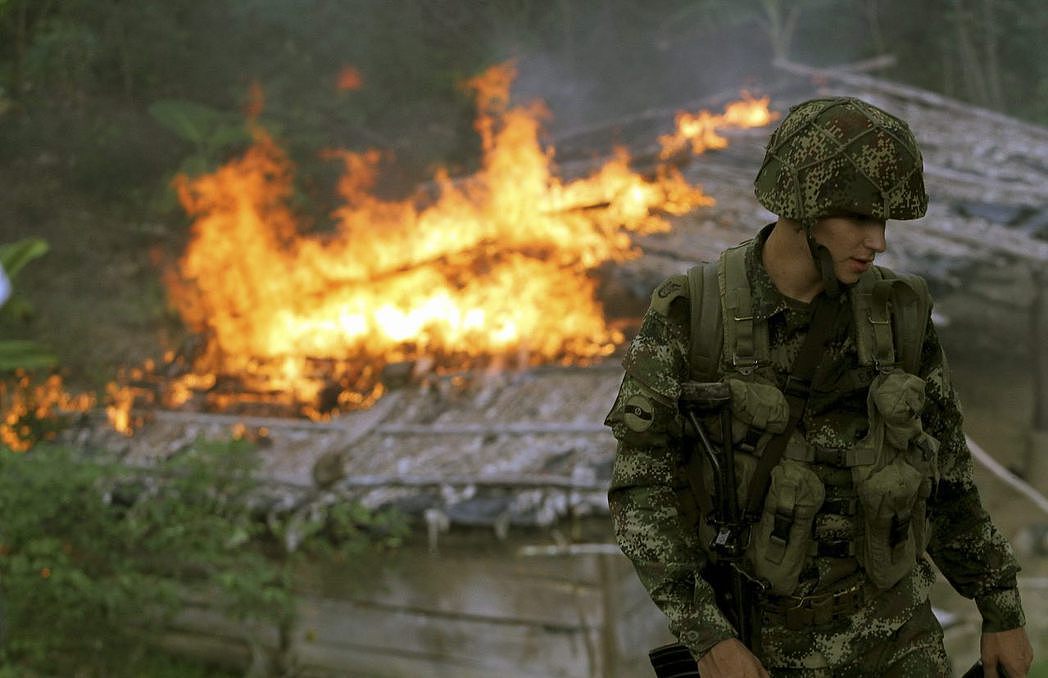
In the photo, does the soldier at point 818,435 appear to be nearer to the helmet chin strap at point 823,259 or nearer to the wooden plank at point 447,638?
the helmet chin strap at point 823,259

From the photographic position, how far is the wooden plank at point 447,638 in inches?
214

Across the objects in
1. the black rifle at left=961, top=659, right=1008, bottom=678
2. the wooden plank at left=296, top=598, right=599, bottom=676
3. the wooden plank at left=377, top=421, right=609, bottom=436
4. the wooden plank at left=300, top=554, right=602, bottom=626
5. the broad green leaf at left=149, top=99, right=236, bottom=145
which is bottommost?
the wooden plank at left=296, top=598, right=599, bottom=676

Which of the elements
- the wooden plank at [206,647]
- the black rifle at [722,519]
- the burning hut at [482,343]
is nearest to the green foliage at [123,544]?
the burning hut at [482,343]

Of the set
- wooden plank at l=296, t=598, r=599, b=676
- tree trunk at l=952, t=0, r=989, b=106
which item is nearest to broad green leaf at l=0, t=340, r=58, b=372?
wooden plank at l=296, t=598, r=599, b=676

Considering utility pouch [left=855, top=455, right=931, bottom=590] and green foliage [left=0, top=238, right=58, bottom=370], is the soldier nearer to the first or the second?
utility pouch [left=855, top=455, right=931, bottom=590]

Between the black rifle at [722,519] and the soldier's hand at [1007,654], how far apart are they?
54cm

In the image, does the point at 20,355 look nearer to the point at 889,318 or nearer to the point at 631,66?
the point at 889,318

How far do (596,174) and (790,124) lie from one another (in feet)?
20.9

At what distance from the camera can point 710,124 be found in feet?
30.2

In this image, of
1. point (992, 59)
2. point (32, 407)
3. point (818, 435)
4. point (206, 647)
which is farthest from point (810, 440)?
point (992, 59)

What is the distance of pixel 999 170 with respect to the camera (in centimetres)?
780

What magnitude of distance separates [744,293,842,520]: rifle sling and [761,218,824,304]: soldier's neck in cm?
4

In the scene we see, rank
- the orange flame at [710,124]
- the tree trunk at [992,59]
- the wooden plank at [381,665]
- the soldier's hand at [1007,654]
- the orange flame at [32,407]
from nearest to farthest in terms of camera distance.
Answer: the soldier's hand at [1007,654]
the wooden plank at [381,665]
the orange flame at [32,407]
the orange flame at [710,124]
the tree trunk at [992,59]

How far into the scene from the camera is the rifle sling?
7.37 feet
